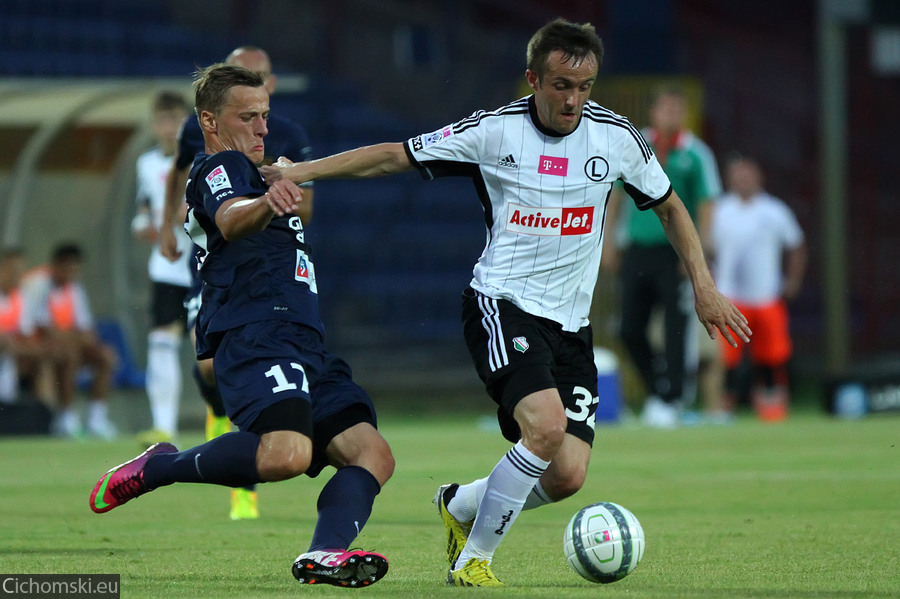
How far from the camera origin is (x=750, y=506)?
6852 millimetres

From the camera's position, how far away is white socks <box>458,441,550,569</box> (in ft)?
15.3

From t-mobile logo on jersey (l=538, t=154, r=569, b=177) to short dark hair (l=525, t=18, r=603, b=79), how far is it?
0.93ft

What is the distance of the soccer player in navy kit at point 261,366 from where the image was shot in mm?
4516

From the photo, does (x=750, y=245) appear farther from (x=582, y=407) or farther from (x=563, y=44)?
(x=563, y=44)

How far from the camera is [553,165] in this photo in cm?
495

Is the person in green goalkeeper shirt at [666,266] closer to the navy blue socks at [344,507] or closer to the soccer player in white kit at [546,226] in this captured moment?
the soccer player in white kit at [546,226]

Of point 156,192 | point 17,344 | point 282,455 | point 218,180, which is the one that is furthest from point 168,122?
point 282,455

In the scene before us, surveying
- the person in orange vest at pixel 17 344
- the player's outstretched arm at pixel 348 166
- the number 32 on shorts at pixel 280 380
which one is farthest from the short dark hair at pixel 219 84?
the person in orange vest at pixel 17 344

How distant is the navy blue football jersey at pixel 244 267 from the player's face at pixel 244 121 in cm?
11

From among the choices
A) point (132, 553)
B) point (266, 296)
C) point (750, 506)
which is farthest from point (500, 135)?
point (750, 506)

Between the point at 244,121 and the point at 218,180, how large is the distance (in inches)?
12.1

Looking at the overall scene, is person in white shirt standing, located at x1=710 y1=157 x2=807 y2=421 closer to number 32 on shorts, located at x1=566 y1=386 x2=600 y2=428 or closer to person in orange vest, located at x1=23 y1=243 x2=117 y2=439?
person in orange vest, located at x1=23 y1=243 x2=117 y2=439

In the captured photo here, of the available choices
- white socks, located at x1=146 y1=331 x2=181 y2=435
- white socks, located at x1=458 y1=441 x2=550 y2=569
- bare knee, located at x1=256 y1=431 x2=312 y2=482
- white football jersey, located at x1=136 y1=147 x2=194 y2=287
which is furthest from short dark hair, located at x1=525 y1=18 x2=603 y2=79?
white socks, located at x1=146 y1=331 x2=181 y2=435

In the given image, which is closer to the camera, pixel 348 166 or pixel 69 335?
pixel 348 166
